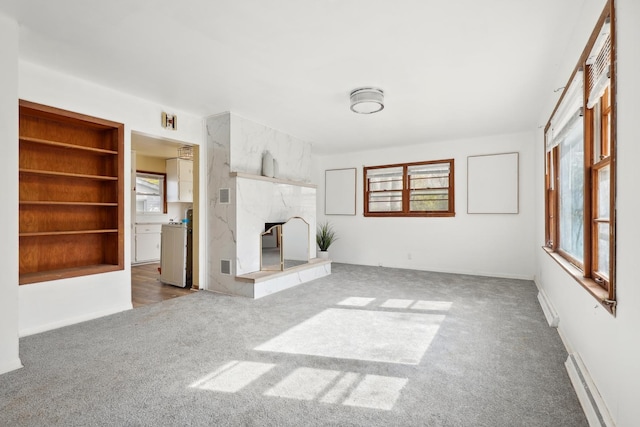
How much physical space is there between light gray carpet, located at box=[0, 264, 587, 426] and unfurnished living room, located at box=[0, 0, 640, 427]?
0.06 feet

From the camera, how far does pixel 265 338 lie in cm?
281

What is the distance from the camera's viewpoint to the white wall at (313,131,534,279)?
5406 millimetres

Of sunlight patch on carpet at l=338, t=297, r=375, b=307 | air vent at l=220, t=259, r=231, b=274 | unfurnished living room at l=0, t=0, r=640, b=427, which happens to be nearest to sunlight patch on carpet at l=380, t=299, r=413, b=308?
unfurnished living room at l=0, t=0, r=640, b=427

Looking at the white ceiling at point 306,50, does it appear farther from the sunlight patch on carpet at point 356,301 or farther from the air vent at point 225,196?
the sunlight patch on carpet at point 356,301

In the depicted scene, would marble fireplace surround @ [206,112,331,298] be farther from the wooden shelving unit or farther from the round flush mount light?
the round flush mount light

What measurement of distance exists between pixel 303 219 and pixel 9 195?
3756mm

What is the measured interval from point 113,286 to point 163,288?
1.18m

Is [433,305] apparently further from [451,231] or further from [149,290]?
[149,290]

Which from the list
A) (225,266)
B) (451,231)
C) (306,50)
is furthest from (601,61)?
(451,231)

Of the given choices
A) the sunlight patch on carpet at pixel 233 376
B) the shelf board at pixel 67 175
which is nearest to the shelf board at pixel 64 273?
the shelf board at pixel 67 175

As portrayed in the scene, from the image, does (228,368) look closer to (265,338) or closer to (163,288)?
(265,338)

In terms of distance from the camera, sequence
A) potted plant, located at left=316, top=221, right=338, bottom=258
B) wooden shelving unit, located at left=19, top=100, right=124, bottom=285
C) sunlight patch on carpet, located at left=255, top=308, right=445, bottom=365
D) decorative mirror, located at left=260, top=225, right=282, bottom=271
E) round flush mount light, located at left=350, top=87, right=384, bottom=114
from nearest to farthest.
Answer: sunlight patch on carpet, located at left=255, top=308, right=445, bottom=365 → wooden shelving unit, located at left=19, top=100, right=124, bottom=285 → round flush mount light, located at left=350, top=87, right=384, bottom=114 → decorative mirror, located at left=260, top=225, right=282, bottom=271 → potted plant, located at left=316, top=221, right=338, bottom=258

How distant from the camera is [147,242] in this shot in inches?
274

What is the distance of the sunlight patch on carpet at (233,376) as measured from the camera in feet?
6.56
